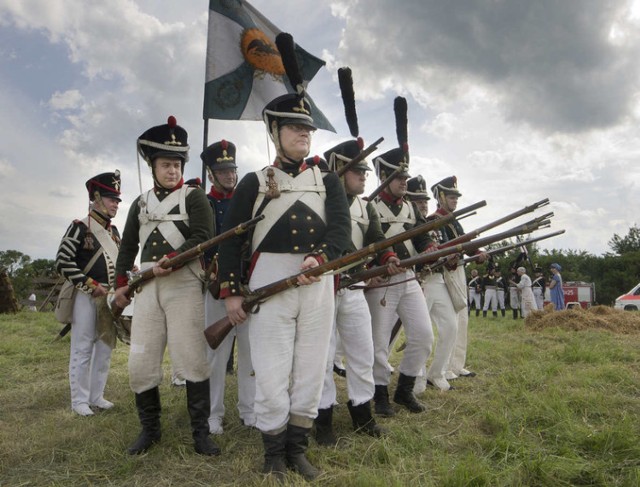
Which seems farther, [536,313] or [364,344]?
[536,313]

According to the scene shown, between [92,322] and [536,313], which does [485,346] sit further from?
[92,322]

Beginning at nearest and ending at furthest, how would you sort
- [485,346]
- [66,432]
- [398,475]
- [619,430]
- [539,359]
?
1. [398,475]
2. [619,430]
3. [66,432]
4. [539,359]
5. [485,346]

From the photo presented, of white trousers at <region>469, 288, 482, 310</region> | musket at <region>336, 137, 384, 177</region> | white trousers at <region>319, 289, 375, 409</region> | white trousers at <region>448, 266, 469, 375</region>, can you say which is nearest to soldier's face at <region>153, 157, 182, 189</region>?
musket at <region>336, 137, 384, 177</region>

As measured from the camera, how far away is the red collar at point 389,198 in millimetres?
6121

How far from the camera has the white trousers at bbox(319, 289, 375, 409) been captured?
4.73 meters

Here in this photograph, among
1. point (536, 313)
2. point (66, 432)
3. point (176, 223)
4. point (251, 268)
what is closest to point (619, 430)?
point (251, 268)

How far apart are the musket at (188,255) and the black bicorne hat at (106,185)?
7.14ft

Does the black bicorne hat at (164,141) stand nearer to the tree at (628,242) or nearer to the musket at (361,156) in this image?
the musket at (361,156)

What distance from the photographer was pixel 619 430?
159 inches

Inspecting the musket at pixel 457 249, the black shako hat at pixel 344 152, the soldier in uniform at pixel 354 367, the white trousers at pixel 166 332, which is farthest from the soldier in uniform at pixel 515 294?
the white trousers at pixel 166 332

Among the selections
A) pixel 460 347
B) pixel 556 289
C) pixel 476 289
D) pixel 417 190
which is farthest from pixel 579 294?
pixel 417 190

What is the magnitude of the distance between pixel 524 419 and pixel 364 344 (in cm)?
163

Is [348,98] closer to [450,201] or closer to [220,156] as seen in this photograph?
[220,156]

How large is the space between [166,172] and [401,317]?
9.97 feet
